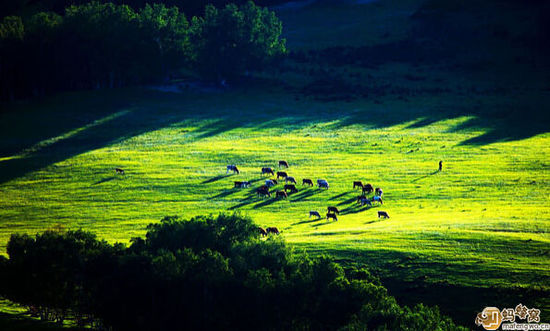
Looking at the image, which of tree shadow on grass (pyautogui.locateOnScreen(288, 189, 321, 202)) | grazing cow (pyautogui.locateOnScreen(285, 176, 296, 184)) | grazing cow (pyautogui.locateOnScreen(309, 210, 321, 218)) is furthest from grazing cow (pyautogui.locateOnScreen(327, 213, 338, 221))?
grazing cow (pyautogui.locateOnScreen(285, 176, 296, 184))

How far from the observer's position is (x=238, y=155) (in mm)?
85938

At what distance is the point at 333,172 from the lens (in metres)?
77.0

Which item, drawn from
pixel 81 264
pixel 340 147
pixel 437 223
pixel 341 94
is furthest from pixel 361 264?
pixel 341 94

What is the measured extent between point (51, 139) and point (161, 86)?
38645 mm

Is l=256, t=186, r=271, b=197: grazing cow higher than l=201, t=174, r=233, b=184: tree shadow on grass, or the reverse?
l=201, t=174, r=233, b=184: tree shadow on grass

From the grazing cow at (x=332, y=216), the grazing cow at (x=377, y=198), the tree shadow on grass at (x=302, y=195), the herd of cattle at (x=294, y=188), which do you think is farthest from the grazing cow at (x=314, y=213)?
the grazing cow at (x=377, y=198)

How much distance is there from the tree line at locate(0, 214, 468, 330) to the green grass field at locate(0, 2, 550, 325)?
6.32 metres

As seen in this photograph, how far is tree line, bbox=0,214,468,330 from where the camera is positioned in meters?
41.1

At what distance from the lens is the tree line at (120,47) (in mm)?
124375

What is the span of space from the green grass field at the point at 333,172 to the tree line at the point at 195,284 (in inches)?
249

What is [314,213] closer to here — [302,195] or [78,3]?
[302,195]

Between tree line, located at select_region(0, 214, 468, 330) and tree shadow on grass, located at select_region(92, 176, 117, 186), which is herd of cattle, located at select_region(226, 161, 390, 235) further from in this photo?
tree line, located at select_region(0, 214, 468, 330)

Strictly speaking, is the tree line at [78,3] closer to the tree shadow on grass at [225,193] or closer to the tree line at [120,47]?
the tree line at [120,47]

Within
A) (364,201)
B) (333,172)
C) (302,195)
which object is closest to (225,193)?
(302,195)
